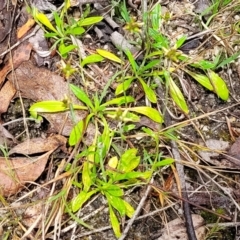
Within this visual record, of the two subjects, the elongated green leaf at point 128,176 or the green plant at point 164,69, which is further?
the green plant at point 164,69

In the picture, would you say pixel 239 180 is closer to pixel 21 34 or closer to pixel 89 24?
pixel 89 24

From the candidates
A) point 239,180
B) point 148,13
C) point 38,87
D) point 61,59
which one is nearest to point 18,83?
point 38,87

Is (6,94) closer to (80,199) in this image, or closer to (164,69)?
(80,199)

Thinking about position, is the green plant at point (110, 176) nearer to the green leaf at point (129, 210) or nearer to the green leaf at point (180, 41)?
the green leaf at point (129, 210)

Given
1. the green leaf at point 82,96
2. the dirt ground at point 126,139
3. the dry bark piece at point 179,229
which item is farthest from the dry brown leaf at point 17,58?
the dry bark piece at point 179,229

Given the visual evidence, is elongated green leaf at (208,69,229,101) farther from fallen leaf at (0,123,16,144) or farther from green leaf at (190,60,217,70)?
fallen leaf at (0,123,16,144)

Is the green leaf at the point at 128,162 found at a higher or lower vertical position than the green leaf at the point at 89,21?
lower

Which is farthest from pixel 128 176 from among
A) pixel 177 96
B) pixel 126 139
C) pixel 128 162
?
pixel 177 96
